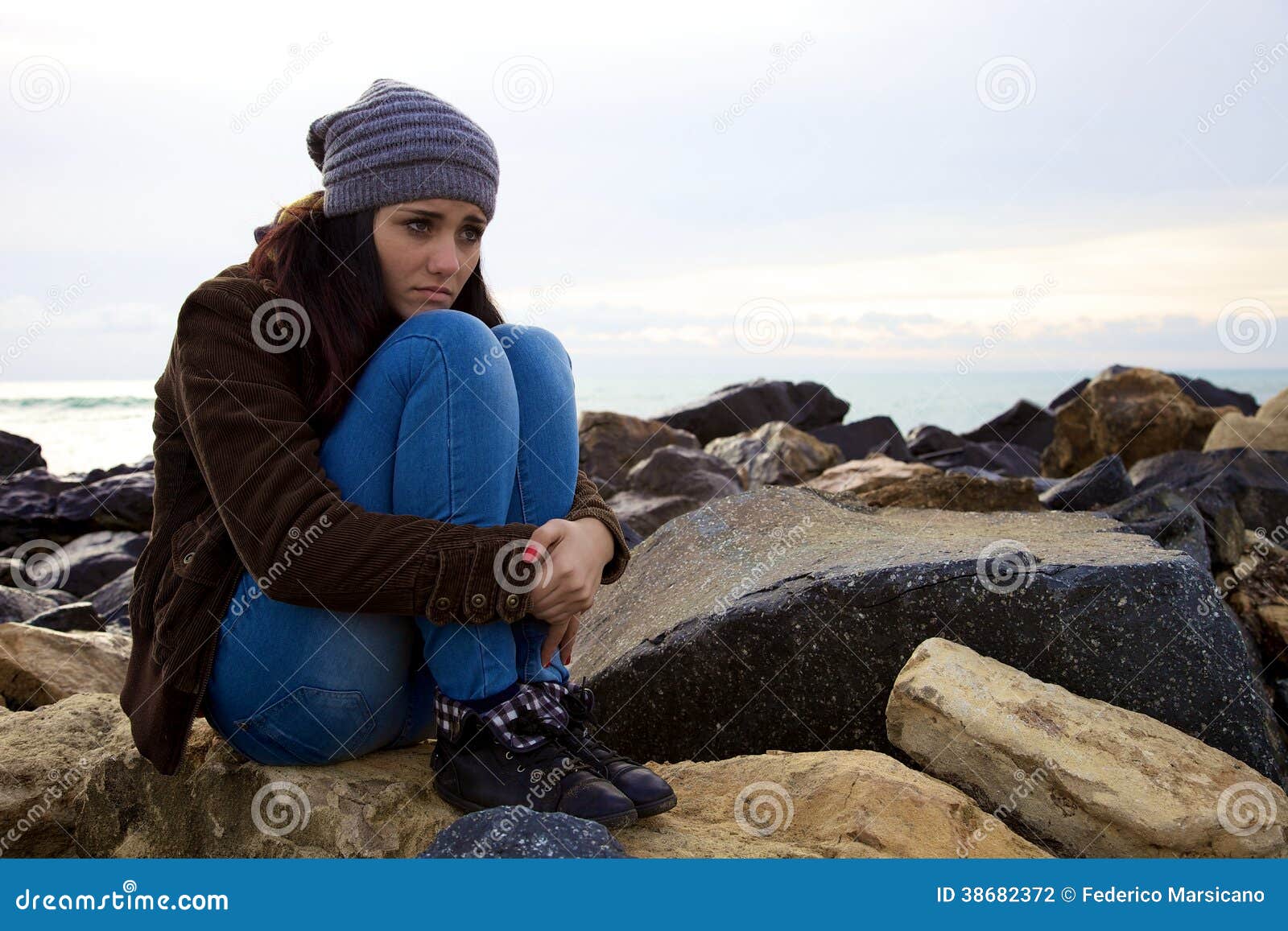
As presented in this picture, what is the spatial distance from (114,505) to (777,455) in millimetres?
5070

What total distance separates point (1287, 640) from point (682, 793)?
2.95 metres

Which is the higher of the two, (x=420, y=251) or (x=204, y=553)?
(x=420, y=251)

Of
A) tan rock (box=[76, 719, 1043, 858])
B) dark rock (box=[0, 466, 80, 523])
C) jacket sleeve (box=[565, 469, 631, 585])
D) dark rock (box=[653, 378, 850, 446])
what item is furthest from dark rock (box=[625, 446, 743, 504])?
tan rock (box=[76, 719, 1043, 858])

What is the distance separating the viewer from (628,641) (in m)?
3.07

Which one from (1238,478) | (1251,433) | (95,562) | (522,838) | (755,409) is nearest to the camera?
(522,838)

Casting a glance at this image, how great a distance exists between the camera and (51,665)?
371 centimetres

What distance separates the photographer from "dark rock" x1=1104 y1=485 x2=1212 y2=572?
4770 millimetres

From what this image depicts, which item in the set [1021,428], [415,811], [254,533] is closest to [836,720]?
[415,811]

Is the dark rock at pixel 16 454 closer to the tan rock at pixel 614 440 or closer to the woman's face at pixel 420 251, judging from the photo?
the tan rock at pixel 614 440

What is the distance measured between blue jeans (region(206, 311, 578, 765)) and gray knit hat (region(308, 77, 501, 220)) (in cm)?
34

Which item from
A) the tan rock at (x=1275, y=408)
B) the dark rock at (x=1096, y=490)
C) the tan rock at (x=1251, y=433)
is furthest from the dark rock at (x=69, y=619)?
the tan rock at (x=1275, y=408)

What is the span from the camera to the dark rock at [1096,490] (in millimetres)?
6281

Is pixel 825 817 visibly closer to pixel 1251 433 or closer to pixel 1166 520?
pixel 1166 520

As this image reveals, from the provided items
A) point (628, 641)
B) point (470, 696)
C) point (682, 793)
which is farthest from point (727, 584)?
point (470, 696)
